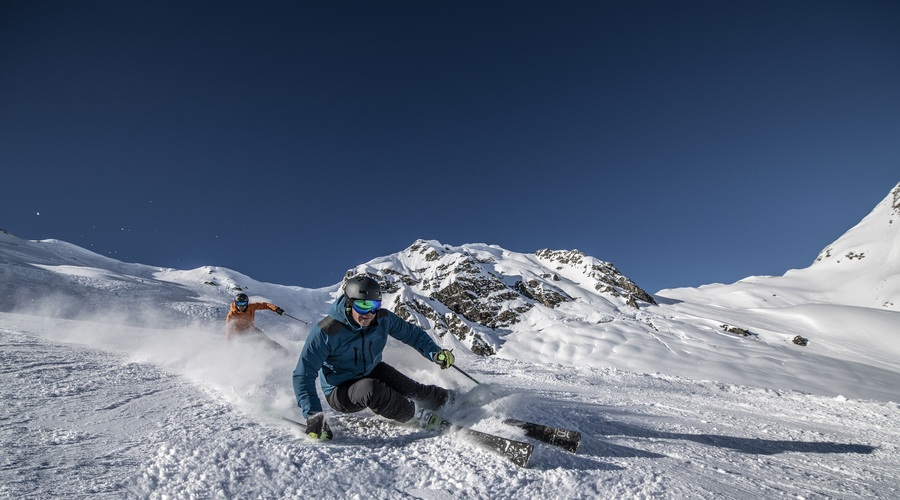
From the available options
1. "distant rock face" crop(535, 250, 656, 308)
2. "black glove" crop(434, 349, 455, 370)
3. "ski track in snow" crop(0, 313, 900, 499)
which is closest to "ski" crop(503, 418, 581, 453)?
"ski track in snow" crop(0, 313, 900, 499)

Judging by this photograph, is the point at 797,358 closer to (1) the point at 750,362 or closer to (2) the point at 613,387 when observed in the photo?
(1) the point at 750,362

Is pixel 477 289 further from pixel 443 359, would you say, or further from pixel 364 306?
pixel 364 306

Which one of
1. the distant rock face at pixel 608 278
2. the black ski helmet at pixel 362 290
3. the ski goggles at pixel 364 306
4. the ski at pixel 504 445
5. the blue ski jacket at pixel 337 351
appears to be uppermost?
the distant rock face at pixel 608 278

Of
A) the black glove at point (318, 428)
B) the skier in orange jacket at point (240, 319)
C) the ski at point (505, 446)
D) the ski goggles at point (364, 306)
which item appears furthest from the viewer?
the skier in orange jacket at point (240, 319)

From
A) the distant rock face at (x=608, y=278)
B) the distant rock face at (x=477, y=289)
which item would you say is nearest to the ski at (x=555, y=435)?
the distant rock face at (x=477, y=289)

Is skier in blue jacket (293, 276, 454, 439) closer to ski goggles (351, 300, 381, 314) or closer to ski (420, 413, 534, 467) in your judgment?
ski goggles (351, 300, 381, 314)

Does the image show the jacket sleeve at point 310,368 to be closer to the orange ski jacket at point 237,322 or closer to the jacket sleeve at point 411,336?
the jacket sleeve at point 411,336

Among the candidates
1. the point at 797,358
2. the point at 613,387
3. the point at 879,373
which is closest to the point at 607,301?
the point at 797,358

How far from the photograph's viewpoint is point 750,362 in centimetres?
3897

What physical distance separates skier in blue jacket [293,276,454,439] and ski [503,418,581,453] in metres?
1.01

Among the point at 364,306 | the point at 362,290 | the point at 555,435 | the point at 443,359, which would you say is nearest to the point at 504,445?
the point at 555,435

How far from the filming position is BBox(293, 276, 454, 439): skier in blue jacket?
3.73 m

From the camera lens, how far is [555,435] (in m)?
3.43

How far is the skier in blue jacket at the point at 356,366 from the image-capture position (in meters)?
3.73
